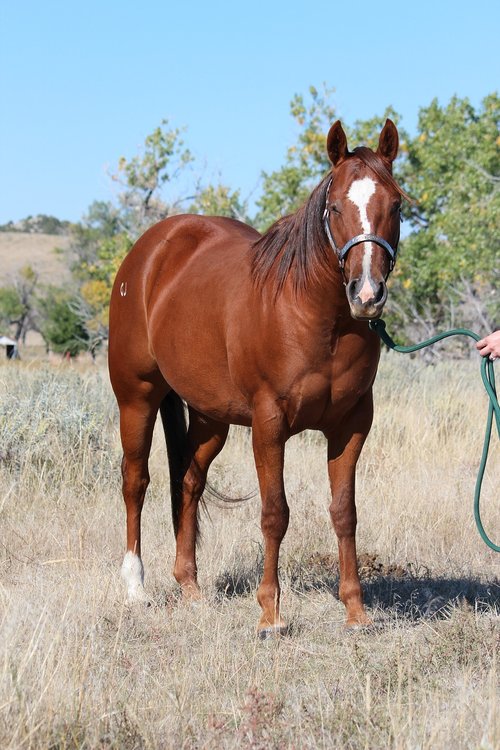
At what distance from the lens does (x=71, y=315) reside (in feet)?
140

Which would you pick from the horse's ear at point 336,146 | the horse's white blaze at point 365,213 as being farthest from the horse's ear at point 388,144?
the horse's white blaze at point 365,213

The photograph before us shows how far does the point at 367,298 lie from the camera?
3.38 meters

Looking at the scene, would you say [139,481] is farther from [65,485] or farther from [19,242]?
[19,242]

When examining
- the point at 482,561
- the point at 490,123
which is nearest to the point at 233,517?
the point at 482,561

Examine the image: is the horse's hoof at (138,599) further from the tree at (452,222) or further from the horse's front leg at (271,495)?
the tree at (452,222)

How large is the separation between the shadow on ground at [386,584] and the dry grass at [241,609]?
0.6 inches

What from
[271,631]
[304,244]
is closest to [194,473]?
[271,631]

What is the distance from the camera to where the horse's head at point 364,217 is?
3430 millimetres

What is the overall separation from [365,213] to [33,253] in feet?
331

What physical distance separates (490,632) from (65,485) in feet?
11.9

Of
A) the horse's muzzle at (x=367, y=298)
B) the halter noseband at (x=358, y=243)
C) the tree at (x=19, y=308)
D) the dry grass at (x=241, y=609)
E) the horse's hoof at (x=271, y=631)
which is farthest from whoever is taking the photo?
the tree at (x=19, y=308)

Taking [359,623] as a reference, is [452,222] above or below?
above

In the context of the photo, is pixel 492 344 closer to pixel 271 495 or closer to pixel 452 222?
pixel 271 495

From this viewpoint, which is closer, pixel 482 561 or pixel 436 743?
pixel 436 743
